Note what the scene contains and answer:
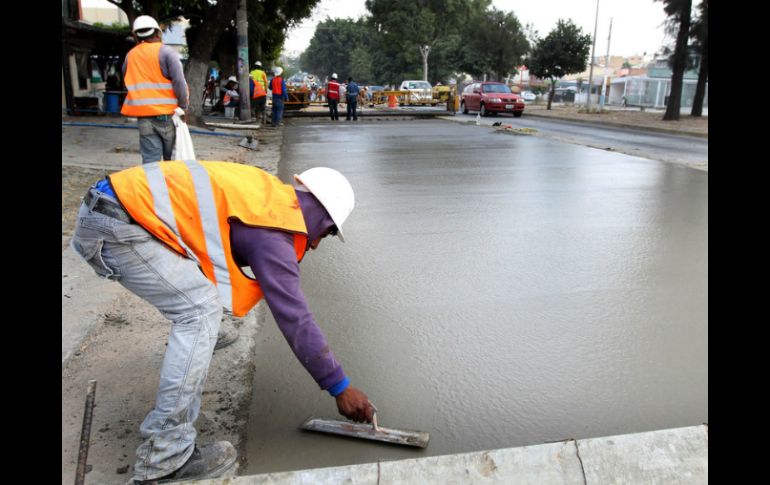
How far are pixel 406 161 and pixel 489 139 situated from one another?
472cm

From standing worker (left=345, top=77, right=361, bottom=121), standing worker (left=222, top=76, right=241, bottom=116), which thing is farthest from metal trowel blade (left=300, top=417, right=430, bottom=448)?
standing worker (left=345, top=77, right=361, bottom=121)

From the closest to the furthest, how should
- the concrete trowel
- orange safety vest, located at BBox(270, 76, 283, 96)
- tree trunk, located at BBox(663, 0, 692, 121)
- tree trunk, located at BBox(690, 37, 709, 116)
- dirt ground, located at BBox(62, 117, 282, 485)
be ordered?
dirt ground, located at BBox(62, 117, 282, 485), the concrete trowel, orange safety vest, located at BBox(270, 76, 283, 96), tree trunk, located at BBox(663, 0, 692, 121), tree trunk, located at BBox(690, 37, 709, 116)

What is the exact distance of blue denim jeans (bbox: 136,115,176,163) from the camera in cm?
580

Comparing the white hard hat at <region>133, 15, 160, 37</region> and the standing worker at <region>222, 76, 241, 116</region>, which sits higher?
the white hard hat at <region>133, 15, 160, 37</region>

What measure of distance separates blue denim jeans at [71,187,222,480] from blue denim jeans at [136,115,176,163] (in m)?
3.76

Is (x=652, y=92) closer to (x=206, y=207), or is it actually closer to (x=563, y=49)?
(x=563, y=49)

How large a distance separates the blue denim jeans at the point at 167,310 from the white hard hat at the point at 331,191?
0.54 m

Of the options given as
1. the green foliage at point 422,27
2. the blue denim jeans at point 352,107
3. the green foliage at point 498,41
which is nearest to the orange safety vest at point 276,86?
the blue denim jeans at point 352,107

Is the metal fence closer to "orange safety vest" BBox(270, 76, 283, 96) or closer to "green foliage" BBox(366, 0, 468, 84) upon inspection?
"green foliage" BBox(366, 0, 468, 84)

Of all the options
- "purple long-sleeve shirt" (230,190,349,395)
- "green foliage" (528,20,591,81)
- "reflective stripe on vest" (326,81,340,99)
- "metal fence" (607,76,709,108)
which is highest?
"green foliage" (528,20,591,81)

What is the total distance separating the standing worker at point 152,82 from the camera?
18.5 ft

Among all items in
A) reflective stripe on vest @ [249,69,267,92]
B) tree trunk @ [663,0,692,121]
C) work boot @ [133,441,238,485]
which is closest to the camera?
work boot @ [133,441,238,485]

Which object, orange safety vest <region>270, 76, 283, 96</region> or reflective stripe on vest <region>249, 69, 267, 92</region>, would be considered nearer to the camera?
orange safety vest <region>270, 76, 283, 96</region>
